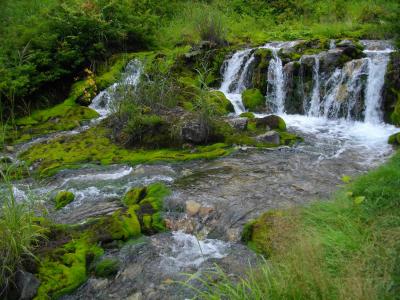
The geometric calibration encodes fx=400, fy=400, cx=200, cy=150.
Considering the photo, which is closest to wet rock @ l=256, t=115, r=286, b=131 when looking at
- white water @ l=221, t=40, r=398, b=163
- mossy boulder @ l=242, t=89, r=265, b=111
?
white water @ l=221, t=40, r=398, b=163

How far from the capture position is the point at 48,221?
4270 millimetres

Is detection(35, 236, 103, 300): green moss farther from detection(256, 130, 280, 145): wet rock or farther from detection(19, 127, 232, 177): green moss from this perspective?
detection(256, 130, 280, 145): wet rock

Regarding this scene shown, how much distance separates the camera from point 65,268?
12.3ft

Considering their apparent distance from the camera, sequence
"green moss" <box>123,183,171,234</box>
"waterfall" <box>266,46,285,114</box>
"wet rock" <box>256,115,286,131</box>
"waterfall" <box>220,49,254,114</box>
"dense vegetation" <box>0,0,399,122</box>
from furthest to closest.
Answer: "waterfall" <box>220,49,254,114</box>
"dense vegetation" <box>0,0,399,122</box>
"waterfall" <box>266,46,285,114</box>
"wet rock" <box>256,115,286,131</box>
"green moss" <box>123,183,171,234</box>

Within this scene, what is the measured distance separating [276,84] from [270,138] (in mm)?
3748

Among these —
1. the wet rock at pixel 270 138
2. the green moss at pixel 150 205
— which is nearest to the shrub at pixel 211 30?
the wet rock at pixel 270 138

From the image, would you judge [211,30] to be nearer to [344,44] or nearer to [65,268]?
[344,44]

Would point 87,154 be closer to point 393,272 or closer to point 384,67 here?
point 393,272

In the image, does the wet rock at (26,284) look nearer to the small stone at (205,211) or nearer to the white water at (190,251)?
the white water at (190,251)

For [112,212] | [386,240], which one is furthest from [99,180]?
[386,240]

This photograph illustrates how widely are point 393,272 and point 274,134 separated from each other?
18.1ft

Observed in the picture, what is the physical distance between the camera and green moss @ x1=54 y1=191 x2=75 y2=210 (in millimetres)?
5387

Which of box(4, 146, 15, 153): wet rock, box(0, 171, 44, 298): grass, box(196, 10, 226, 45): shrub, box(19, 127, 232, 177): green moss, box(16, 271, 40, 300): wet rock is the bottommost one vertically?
box(4, 146, 15, 153): wet rock

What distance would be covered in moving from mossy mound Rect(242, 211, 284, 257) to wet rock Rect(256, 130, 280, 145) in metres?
3.46
